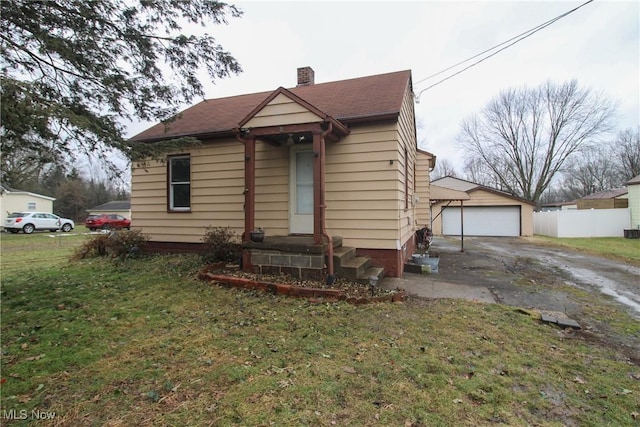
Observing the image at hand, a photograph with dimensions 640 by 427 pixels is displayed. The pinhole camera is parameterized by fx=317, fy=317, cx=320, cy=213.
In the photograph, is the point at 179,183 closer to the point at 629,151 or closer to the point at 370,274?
the point at 370,274

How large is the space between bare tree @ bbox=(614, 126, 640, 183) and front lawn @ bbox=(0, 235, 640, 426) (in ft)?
164

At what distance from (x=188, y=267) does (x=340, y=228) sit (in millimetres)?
3497

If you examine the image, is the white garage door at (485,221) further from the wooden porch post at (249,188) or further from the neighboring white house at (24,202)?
the neighboring white house at (24,202)

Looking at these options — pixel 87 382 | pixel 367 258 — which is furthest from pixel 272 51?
pixel 87 382

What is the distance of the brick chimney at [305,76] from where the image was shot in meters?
10.5

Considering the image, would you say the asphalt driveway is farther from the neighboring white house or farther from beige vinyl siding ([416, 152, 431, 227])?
the neighboring white house

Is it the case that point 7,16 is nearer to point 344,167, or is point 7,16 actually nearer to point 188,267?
point 188,267

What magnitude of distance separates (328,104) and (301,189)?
7.25ft

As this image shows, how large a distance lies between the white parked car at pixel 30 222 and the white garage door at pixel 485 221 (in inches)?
1123

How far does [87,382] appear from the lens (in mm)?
2729

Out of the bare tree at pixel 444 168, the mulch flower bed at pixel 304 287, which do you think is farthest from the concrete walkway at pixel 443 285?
the bare tree at pixel 444 168

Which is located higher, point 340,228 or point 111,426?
point 340,228

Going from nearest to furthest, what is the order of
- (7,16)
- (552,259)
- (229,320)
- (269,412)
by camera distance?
1. (269,412)
2. (229,320)
3. (7,16)
4. (552,259)

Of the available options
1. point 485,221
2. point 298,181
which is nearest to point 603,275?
point 298,181
